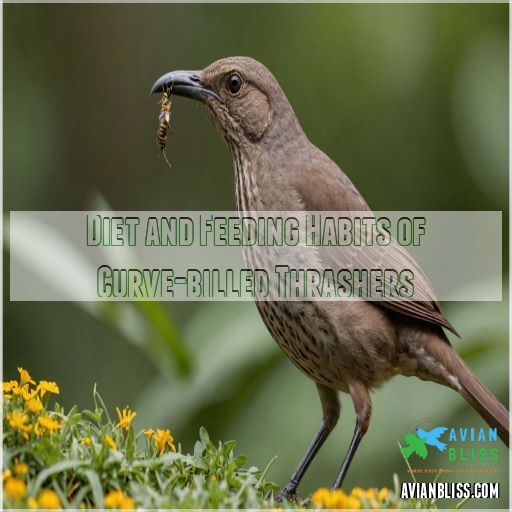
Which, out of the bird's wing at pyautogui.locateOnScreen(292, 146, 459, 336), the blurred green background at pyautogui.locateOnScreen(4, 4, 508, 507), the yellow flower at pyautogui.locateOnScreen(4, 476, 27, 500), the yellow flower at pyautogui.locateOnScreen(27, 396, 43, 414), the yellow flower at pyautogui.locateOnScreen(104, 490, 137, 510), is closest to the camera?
the yellow flower at pyautogui.locateOnScreen(4, 476, 27, 500)

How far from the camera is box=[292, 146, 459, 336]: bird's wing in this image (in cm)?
402

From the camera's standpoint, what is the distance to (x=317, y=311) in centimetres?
384

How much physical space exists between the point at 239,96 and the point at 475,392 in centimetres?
169

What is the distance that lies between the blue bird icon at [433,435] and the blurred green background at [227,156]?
48 centimetres

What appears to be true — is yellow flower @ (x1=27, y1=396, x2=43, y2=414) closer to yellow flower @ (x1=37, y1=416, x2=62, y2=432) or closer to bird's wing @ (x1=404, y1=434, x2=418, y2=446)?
yellow flower @ (x1=37, y1=416, x2=62, y2=432)

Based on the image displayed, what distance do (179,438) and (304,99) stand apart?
3.14 m

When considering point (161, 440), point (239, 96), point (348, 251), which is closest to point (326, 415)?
point (348, 251)

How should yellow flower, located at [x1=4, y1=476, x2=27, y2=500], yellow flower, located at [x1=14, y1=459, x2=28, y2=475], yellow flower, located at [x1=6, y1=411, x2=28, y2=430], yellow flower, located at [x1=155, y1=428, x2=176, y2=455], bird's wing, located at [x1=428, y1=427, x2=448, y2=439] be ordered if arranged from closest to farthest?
yellow flower, located at [x1=4, y1=476, x2=27, y2=500] < yellow flower, located at [x1=14, y1=459, x2=28, y2=475] < yellow flower, located at [x1=6, y1=411, x2=28, y2=430] < yellow flower, located at [x1=155, y1=428, x2=176, y2=455] < bird's wing, located at [x1=428, y1=427, x2=448, y2=439]

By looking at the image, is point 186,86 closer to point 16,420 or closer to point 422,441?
point 422,441

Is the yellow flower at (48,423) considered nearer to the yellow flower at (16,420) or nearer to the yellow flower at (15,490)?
the yellow flower at (16,420)

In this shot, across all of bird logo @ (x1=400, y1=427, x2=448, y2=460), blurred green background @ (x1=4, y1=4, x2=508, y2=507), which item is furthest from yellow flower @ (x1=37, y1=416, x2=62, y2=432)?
blurred green background @ (x1=4, y1=4, x2=508, y2=507)

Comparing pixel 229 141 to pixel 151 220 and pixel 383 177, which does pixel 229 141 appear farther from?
pixel 383 177

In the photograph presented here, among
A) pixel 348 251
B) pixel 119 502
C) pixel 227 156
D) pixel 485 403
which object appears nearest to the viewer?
pixel 119 502

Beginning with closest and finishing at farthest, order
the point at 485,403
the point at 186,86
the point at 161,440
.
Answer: the point at 161,440, the point at 485,403, the point at 186,86
